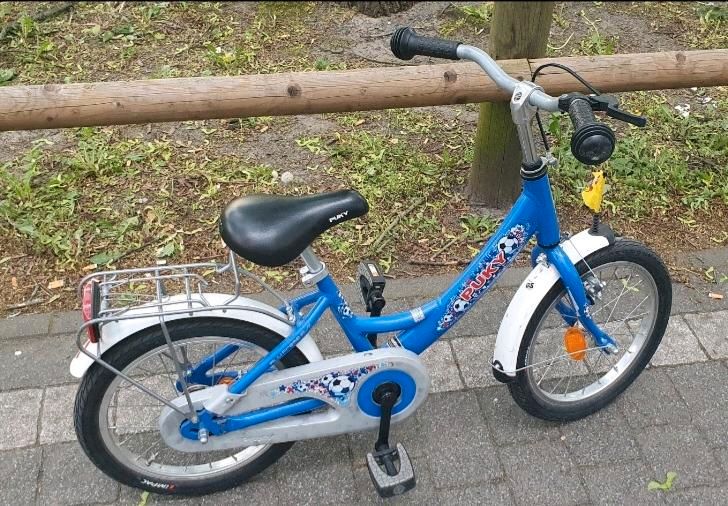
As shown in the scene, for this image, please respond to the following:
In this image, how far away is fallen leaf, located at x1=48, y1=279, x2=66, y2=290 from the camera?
3086mm

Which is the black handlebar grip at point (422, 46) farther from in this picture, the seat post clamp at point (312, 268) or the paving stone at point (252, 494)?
the paving stone at point (252, 494)

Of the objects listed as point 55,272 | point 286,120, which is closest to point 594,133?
point 55,272

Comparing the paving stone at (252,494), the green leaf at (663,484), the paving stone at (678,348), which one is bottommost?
the paving stone at (252,494)

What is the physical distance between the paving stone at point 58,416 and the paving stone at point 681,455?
2082mm

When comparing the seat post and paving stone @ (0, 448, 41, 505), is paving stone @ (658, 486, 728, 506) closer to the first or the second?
the seat post

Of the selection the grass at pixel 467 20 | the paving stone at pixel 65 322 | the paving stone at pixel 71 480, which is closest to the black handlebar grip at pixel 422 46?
the paving stone at pixel 71 480

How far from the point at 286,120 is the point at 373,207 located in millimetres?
1047

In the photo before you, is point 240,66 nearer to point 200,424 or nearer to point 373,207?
point 373,207

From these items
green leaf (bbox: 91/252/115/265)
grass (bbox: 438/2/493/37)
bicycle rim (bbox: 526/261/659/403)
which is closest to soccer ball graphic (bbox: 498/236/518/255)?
bicycle rim (bbox: 526/261/659/403)

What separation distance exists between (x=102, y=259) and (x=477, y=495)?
2001mm

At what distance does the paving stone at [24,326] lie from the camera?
2.86 m

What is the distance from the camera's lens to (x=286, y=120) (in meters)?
4.23

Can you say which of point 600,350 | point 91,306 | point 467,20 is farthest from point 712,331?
point 467,20

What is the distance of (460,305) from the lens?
2197 millimetres
